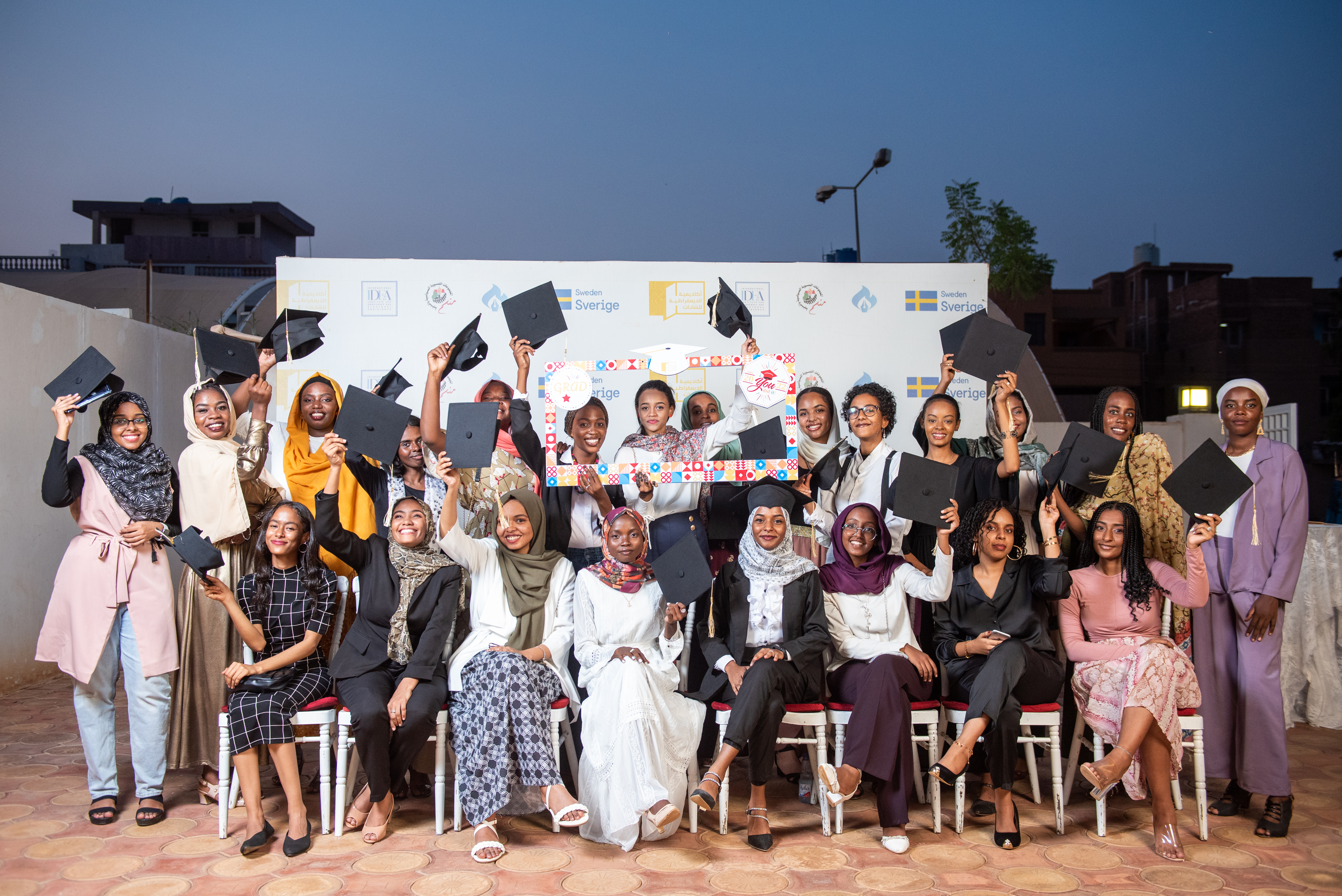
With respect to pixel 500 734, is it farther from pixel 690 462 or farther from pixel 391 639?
pixel 690 462

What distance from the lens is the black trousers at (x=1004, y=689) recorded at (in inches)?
116

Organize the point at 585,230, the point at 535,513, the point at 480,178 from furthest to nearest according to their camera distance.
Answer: the point at 585,230 < the point at 480,178 < the point at 535,513

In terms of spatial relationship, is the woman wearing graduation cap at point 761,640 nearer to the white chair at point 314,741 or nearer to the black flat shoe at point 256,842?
the white chair at point 314,741

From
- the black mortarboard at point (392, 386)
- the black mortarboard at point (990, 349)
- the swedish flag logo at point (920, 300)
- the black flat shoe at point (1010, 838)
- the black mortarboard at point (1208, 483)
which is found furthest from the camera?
the swedish flag logo at point (920, 300)

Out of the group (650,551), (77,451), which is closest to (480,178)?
(77,451)

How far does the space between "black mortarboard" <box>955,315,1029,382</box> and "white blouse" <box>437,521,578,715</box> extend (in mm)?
1804

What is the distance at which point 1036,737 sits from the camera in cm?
319

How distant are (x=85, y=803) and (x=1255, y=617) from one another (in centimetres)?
418

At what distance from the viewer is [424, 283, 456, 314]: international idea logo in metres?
5.59

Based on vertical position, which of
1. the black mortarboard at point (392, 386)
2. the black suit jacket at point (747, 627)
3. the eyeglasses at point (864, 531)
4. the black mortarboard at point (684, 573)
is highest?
the black mortarboard at point (392, 386)

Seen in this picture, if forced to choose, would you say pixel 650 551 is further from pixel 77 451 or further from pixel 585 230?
pixel 585 230

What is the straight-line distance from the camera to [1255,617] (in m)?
3.24

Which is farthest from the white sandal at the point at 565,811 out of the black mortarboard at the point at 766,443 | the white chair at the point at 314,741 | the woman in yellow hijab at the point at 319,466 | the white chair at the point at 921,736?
the black mortarboard at the point at 766,443

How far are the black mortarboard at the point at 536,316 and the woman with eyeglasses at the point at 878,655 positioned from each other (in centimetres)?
140
